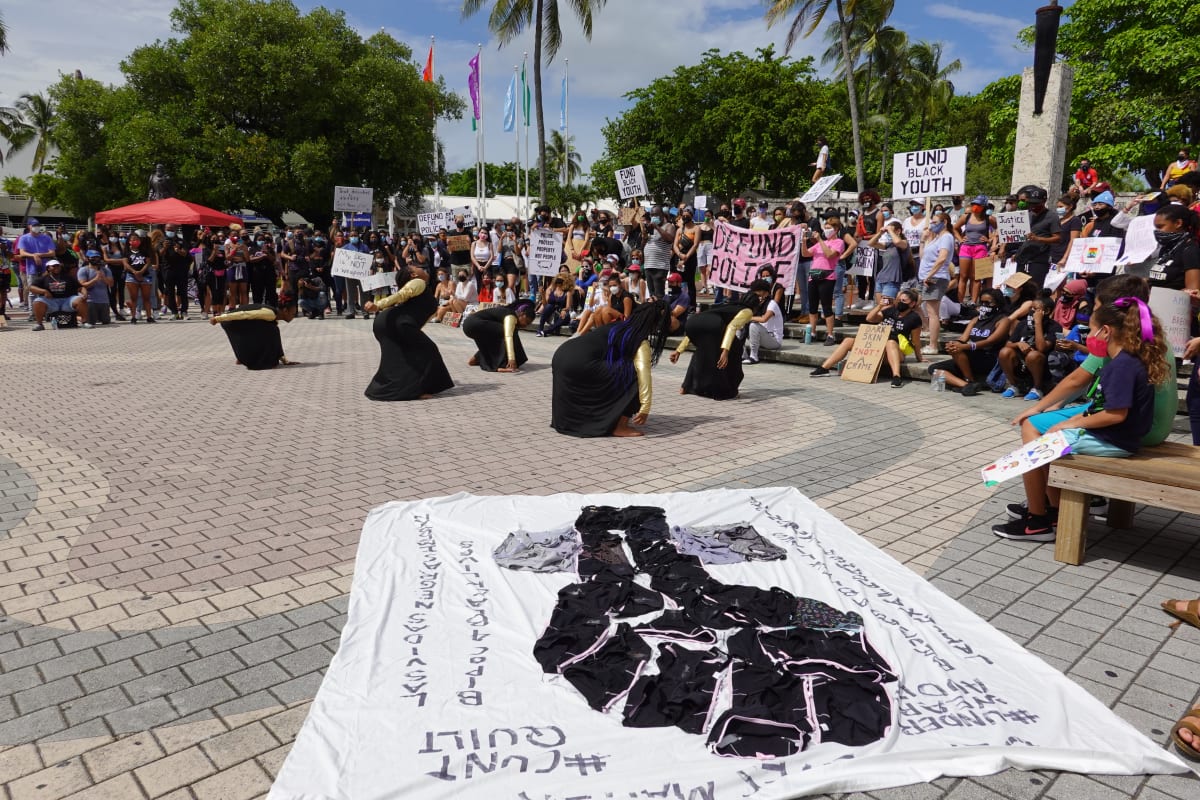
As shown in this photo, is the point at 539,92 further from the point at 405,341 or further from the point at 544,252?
the point at 405,341

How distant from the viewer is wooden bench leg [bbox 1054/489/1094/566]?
4637 mm

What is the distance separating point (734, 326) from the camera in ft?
31.0

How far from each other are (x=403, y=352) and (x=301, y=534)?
4.89 m

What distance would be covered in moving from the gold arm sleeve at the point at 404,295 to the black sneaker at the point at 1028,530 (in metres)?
6.95

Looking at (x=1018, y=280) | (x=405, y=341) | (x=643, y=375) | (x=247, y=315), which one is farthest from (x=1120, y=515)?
(x=247, y=315)

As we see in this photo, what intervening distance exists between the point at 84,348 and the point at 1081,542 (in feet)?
51.0

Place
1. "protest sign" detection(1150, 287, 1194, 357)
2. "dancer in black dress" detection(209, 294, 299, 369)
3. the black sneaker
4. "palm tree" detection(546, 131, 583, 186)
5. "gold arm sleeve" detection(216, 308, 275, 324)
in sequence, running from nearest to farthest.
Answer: the black sneaker < "protest sign" detection(1150, 287, 1194, 357) < "gold arm sleeve" detection(216, 308, 275, 324) < "dancer in black dress" detection(209, 294, 299, 369) < "palm tree" detection(546, 131, 583, 186)

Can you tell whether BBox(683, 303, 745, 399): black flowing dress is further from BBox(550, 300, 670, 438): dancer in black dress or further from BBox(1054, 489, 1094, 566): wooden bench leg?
BBox(1054, 489, 1094, 566): wooden bench leg

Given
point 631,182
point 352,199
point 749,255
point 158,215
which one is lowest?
point 749,255

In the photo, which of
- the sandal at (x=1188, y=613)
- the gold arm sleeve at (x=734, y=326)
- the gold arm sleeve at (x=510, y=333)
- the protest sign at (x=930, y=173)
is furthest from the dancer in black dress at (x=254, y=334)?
the sandal at (x=1188, y=613)

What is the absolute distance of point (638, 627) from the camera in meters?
3.74

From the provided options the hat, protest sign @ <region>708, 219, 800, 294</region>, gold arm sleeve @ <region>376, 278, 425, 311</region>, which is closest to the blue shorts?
gold arm sleeve @ <region>376, 278, 425, 311</region>

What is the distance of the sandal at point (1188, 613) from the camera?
12.9 ft

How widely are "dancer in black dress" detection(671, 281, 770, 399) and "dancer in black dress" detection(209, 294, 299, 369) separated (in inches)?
251
